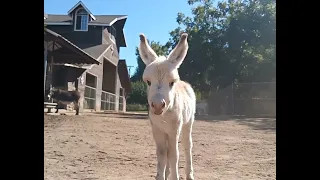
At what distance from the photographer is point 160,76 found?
2410 mm

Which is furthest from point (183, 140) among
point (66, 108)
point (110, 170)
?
point (66, 108)

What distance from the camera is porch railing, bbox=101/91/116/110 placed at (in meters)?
16.7

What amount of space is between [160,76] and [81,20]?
1340 cm

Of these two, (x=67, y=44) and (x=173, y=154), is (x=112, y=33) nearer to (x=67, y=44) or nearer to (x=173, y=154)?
(x=67, y=44)

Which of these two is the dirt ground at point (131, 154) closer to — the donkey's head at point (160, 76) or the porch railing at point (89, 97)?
the donkey's head at point (160, 76)

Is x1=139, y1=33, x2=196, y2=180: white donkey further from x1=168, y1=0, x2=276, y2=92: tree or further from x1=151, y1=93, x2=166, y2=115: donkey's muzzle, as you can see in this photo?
x1=168, y1=0, x2=276, y2=92: tree

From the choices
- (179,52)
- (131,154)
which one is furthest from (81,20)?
(179,52)

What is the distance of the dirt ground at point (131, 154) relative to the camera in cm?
408

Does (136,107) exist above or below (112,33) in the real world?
below

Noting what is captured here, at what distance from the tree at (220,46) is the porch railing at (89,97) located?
173 inches

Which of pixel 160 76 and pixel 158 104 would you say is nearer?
pixel 158 104
